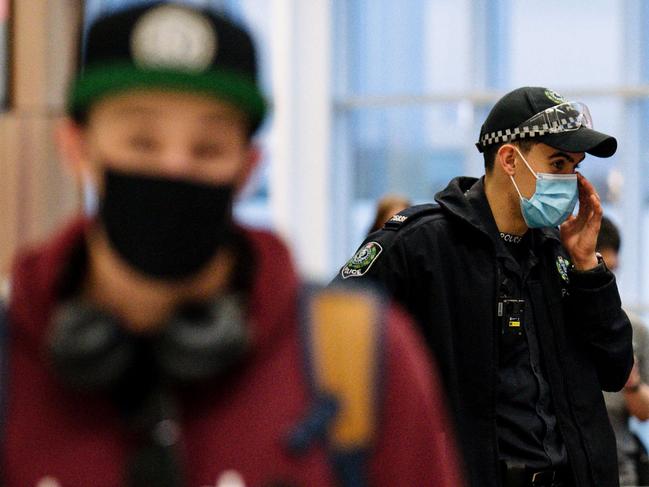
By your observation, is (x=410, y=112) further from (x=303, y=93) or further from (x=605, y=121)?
(x=605, y=121)

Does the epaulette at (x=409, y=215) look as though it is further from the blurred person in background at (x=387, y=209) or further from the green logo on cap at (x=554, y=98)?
the blurred person in background at (x=387, y=209)

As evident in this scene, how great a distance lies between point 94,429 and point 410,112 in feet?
25.6

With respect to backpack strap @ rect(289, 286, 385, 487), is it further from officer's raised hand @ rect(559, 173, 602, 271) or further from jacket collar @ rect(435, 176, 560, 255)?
officer's raised hand @ rect(559, 173, 602, 271)

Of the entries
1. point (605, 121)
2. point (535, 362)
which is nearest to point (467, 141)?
point (605, 121)

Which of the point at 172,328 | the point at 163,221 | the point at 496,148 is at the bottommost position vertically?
the point at 172,328

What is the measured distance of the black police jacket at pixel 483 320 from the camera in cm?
276

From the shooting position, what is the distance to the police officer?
109 inches

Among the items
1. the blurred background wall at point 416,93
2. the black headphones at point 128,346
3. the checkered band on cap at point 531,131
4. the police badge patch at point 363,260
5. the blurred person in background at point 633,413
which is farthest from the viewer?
the blurred background wall at point 416,93

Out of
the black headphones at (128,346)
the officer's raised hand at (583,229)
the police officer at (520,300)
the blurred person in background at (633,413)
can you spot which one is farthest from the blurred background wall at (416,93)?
the black headphones at (128,346)

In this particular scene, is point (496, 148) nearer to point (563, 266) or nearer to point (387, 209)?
point (563, 266)

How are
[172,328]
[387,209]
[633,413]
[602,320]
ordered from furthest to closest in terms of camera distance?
1. [387,209]
2. [633,413]
3. [602,320]
4. [172,328]

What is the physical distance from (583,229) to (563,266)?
18cm

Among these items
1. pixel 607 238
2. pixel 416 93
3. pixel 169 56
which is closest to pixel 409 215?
pixel 607 238

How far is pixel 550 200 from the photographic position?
3027 mm
